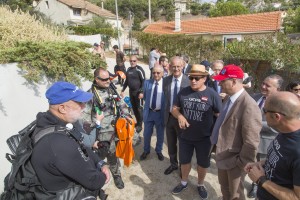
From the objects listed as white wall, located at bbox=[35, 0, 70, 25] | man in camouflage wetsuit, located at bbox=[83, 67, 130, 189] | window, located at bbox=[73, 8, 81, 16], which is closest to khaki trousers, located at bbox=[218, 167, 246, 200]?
man in camouflage wetsuit, located at bbox=[83, 67, 130, 189]

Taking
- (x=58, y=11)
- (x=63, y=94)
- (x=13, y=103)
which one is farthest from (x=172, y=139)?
(x=58, y=11)

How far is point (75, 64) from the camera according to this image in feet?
14.4

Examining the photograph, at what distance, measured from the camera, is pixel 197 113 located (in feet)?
11.2

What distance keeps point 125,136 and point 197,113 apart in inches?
47.6

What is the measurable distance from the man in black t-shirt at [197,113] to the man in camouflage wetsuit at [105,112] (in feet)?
3.26

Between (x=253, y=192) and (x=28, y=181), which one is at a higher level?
(x=28, y=181)

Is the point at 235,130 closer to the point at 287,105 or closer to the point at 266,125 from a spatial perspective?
the point at 266,125

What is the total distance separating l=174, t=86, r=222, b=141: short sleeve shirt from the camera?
3.37 meters

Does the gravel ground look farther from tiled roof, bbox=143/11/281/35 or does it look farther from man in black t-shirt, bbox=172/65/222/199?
tiled roof, bbox=143/11/281/35

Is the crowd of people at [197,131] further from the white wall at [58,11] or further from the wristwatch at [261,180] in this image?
the white wall at [58,11]

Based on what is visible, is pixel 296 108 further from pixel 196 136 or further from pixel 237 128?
pixel 196 136

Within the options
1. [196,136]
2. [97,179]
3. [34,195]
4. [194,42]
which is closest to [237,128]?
[196,136]

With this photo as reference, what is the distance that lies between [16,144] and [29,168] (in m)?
0.46

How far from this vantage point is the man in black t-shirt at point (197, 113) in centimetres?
336
